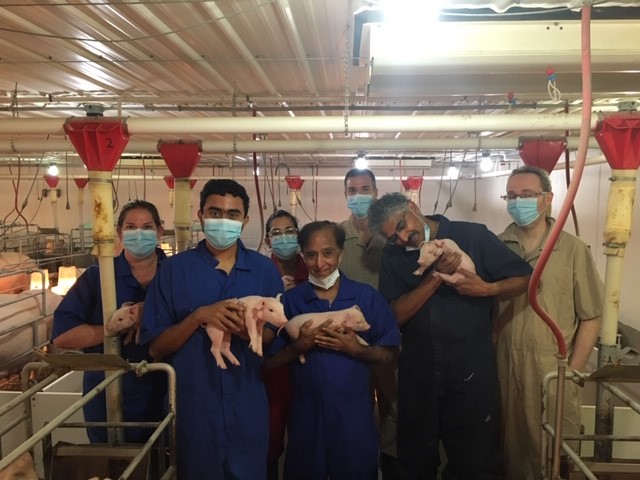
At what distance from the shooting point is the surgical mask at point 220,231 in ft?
5.54

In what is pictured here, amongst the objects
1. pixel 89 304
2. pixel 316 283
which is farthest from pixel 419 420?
pixel 89 304

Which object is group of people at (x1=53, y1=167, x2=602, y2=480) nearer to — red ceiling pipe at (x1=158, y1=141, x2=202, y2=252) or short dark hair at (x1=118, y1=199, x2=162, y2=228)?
short dark hair at (x1=118, y1=199, x2=162, y2=228)

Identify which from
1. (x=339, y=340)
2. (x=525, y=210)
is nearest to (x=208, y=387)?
(x=339, y=340)

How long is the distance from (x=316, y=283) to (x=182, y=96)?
2.04 metres

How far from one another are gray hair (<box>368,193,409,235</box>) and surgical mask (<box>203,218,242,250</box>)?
0.69 meters

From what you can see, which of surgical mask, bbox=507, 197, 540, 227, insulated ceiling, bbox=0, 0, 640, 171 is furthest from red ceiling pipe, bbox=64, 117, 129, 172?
surgical mask, bbox=507, 197, 540, 227

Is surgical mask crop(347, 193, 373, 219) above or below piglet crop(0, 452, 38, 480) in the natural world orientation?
above

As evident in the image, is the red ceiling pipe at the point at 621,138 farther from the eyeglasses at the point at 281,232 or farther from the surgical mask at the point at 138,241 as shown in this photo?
the surgical mask at the point at 138,241

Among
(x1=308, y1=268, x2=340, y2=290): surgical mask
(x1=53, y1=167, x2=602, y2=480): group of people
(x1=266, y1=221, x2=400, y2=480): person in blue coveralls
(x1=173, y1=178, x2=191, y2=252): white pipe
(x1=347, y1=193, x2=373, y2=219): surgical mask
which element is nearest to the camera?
(x1=53, y1=167, x2=602, y2=480): group of people

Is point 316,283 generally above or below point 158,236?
below

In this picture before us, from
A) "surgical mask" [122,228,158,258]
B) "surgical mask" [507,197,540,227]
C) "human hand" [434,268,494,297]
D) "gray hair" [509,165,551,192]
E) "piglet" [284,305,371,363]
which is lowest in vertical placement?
"piglet" [284,305,371,363]

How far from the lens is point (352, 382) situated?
1.76 meters

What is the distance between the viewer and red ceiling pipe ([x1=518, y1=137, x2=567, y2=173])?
2.30 metres

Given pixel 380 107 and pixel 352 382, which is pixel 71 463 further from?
pixel 380 107
